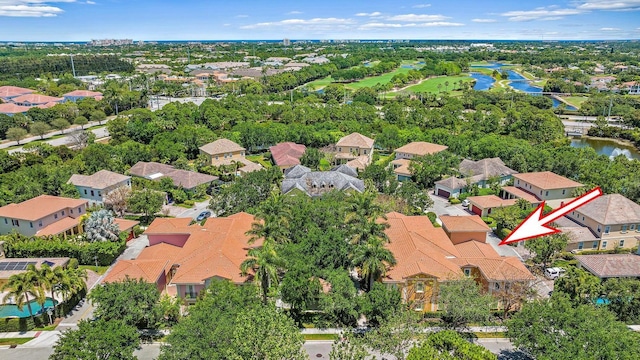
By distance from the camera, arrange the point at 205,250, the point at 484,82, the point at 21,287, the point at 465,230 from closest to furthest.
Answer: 1. the point at 21,287
2. the point at 205,250
3. the point at 465,230
4. the point at 484,82

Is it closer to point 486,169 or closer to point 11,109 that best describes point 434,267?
point 486,169

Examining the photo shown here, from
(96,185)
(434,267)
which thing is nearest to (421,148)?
(434,267)

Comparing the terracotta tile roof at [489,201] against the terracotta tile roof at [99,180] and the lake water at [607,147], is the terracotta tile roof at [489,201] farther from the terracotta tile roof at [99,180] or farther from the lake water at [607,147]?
the lake water at [607,147]

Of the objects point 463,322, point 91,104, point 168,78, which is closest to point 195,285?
point 463,322

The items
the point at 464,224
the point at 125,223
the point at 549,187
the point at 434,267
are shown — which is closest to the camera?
the point at 434,267

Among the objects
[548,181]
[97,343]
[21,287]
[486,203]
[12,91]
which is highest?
[12,91]

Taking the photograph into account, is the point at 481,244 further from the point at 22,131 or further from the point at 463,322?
the point at 22,131
